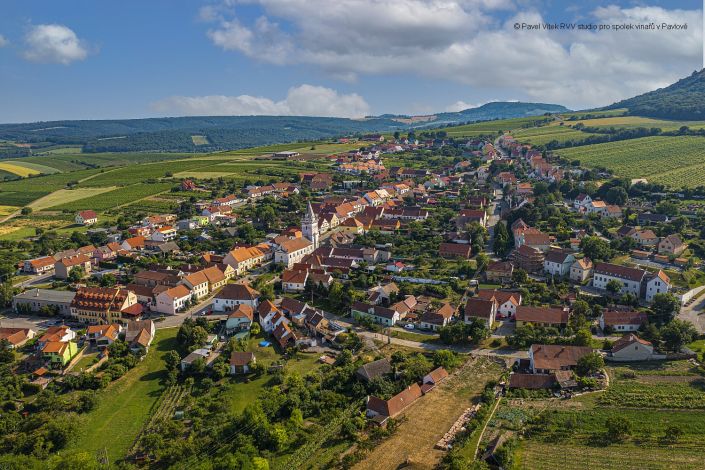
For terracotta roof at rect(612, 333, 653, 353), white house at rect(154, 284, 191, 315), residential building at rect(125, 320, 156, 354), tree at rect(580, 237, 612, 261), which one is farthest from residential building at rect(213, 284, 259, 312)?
tree at rect(580, 237, 612, 261)

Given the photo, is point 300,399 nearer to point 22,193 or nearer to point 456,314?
Answer: point 456,314

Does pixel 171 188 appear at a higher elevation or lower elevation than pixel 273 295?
higher

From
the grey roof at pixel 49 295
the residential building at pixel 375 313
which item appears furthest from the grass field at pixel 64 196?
the residential building at pixel 375 313

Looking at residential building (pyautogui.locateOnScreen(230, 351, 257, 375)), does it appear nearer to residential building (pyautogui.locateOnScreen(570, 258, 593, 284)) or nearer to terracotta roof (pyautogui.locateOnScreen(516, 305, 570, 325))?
terracotta roof (pyautogui.locateOnScreen(516, 305, 570, 325))

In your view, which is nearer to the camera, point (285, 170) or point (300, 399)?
point (300, 399)

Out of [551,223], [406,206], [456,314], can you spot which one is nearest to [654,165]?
[551,223]
